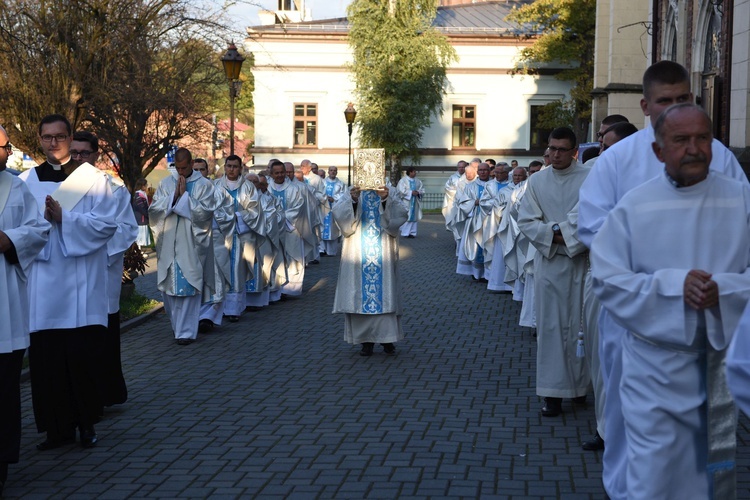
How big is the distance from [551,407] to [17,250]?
4.10 m

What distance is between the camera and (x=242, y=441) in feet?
23.9

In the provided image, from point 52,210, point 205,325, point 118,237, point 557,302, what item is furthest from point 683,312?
point 205,325

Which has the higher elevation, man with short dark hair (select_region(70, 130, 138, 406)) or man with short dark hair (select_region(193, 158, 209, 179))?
man with short dark hair (select_region(193, 158, 209, 179))

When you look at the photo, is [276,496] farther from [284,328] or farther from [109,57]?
[109,57]

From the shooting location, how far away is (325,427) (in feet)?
25.1

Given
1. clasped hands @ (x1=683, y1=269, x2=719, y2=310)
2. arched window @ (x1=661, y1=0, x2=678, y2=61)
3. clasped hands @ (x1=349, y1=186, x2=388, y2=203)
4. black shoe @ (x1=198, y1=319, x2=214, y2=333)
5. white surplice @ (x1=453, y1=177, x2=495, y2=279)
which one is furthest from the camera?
arched window @ (x1=661, y1=0, x2=678, y2=61)

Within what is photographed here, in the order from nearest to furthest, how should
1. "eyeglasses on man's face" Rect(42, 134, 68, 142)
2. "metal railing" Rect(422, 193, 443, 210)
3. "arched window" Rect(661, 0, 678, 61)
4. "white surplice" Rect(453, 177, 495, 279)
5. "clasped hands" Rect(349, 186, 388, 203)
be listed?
"eyeglasses on man's face" Rect(42, 134, 68, 142) < "clasped hands" Rect(349, 186, 388, 203) < "white surplice" Rect(453, 177, 495, 279) < "arched window" Rect(661, 0, 678, 61) < "metal railing" Rect(422, 193, 443, 210)

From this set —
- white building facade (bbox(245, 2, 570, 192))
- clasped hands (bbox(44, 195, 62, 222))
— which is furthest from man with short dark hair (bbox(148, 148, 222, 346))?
white building facade (bbox(245, 2, 570, 192))

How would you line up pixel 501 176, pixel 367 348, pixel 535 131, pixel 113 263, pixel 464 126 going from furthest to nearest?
pixel 464 126 < pixel 535 131 < pixel 501 176 < pixel 367 348 < pixel 113 263

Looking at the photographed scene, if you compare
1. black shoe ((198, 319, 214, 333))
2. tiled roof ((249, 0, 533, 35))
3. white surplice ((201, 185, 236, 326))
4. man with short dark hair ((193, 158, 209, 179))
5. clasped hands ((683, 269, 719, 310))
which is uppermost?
tiled roof ((249, 0, 533, 35))

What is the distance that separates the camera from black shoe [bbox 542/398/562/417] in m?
8.00

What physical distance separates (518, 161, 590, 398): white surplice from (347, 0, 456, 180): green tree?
34663 mm

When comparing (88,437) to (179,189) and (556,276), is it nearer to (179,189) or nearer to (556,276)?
(556,276)

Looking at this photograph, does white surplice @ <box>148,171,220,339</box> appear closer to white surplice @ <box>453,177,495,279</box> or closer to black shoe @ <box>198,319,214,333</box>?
black shoe @ <box>198,319,214,333</box>
